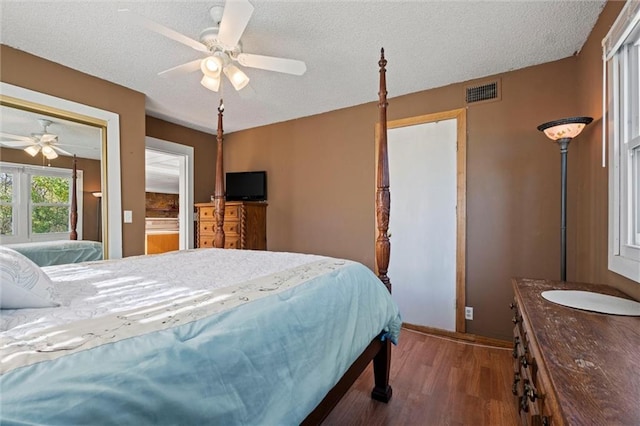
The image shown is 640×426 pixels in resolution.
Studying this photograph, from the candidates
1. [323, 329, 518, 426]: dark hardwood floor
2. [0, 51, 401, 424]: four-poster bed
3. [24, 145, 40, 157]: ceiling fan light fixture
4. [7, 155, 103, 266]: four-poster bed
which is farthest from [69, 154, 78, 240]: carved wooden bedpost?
[323, 329, 518, 426]: dark hardwood floor

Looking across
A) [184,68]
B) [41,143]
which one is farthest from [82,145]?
[184,68]

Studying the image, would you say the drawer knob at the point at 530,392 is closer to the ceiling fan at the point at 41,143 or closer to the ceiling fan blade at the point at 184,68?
the ceiling fan blade at the point at 184,68

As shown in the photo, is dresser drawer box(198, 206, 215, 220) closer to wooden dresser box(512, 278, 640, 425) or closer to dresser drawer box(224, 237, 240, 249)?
dresser drawer box(224, 237, 240, 249)

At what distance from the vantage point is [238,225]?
12.0ft

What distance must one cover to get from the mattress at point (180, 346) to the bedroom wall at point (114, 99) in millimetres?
1726

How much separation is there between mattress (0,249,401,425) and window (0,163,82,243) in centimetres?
132

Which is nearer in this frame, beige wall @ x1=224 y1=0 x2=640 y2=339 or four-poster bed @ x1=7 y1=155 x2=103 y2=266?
beige wall @ x1=224 y1=0 x2=640 y2=339

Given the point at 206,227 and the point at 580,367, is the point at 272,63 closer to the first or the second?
the point at 580,367

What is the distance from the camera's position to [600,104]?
1.80 m

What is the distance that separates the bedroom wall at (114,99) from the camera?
2221 mm

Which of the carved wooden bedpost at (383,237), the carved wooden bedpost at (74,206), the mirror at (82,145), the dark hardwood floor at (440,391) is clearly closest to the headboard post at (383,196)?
the carved wooden bedpost at (383,237)

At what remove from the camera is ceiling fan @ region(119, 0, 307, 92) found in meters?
1.56

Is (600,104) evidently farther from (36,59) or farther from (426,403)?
(36,59)

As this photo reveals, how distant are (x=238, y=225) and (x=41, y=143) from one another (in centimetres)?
191
